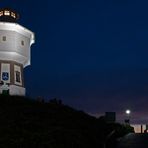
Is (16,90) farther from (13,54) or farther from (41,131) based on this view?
(41,131)

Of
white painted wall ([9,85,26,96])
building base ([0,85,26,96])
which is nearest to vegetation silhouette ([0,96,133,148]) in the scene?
building base ([0,85,26,96])

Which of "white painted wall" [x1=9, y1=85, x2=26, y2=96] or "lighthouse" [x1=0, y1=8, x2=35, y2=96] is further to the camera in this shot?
"white painted wall" [x1=9, y1=85, x2=26, y2=96]

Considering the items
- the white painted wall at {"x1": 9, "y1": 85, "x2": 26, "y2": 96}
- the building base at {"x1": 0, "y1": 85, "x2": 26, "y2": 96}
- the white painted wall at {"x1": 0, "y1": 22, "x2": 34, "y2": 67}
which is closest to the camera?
the building base at {"x1": 0, "y1": 85, "x2": 26, "y2": 96}

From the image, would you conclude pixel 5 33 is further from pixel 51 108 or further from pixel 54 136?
pixel 54 136

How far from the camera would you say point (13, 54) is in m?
55.1

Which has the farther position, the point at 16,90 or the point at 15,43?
the point at 16,90

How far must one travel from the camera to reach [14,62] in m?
55.9

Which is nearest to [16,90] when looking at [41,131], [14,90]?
[14,90]

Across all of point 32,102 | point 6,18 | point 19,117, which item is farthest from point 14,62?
point 19,117

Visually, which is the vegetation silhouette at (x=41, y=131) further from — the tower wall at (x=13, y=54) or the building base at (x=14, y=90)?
the tower wall at (x=13, y=54)

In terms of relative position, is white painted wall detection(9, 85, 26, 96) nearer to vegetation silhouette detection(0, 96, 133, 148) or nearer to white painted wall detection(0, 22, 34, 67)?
white painted wall detection(0, 22, 34, 67)

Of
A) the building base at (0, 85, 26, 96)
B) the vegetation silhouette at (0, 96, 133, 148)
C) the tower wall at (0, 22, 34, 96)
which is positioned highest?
the tower wall at (0, 22, 34, 96)

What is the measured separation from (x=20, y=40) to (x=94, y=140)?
3546 centimetres

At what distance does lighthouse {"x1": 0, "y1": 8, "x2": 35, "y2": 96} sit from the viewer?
55.2 metres
